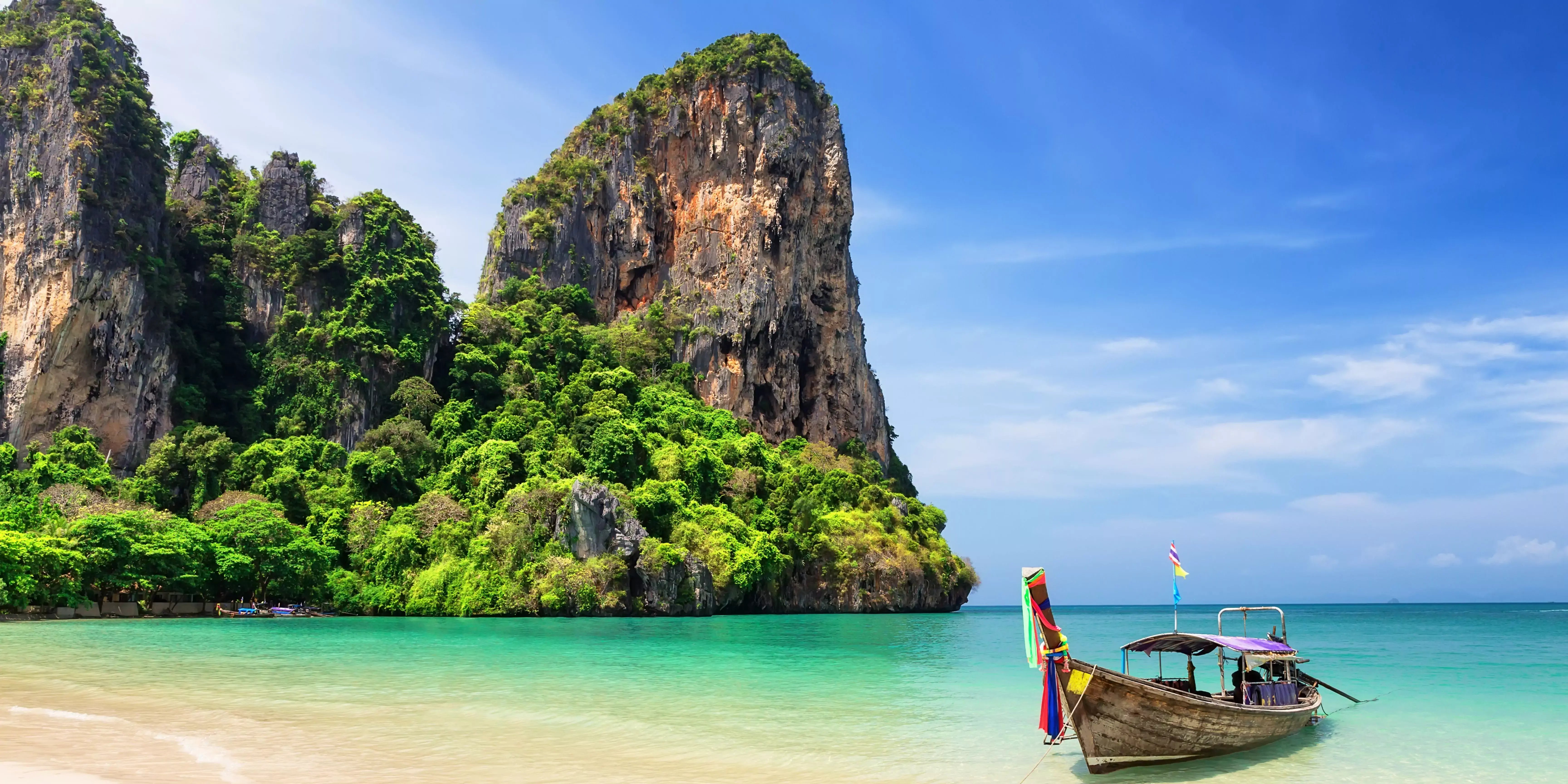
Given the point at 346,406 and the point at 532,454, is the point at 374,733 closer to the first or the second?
the point at 532,454

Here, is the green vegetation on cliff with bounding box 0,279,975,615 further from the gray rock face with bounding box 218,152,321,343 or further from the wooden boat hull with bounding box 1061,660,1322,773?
the wooden boat hull with bounding box 1061,660,1322,773

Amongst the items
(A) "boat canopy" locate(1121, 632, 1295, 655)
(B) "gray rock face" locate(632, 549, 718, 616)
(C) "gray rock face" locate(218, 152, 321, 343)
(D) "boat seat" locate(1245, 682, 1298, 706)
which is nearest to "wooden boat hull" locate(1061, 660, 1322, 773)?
(A) "boat canopy" locate(1121, 632, 1295, 655)

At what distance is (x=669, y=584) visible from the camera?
40844 mm

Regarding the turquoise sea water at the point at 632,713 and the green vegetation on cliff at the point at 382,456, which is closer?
the turquoise sea water at the point at 632,713

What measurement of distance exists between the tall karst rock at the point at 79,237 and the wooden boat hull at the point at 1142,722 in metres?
48.8

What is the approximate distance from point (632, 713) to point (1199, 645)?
7.81 meters

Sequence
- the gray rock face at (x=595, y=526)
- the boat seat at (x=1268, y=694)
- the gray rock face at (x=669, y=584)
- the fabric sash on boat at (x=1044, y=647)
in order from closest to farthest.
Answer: the fabric sash on boat at (x=1044, y=647) → the boat seat at (x=1268, y=694) → the gray rock face at (x=595, y=526) → the gray rock face at (x=669, y=584)

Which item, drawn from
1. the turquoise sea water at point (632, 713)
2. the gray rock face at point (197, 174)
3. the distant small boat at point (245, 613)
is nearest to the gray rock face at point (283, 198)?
the gray rock face at point (197, 174)

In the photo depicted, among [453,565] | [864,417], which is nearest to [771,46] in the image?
[864,417]

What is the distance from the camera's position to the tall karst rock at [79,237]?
44906 mm

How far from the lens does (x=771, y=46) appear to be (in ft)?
236

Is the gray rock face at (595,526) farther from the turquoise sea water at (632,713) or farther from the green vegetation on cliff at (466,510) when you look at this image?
the turquoise sea water at (632,713)

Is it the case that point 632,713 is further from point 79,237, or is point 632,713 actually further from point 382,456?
point 79,237

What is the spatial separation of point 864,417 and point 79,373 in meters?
48.5
